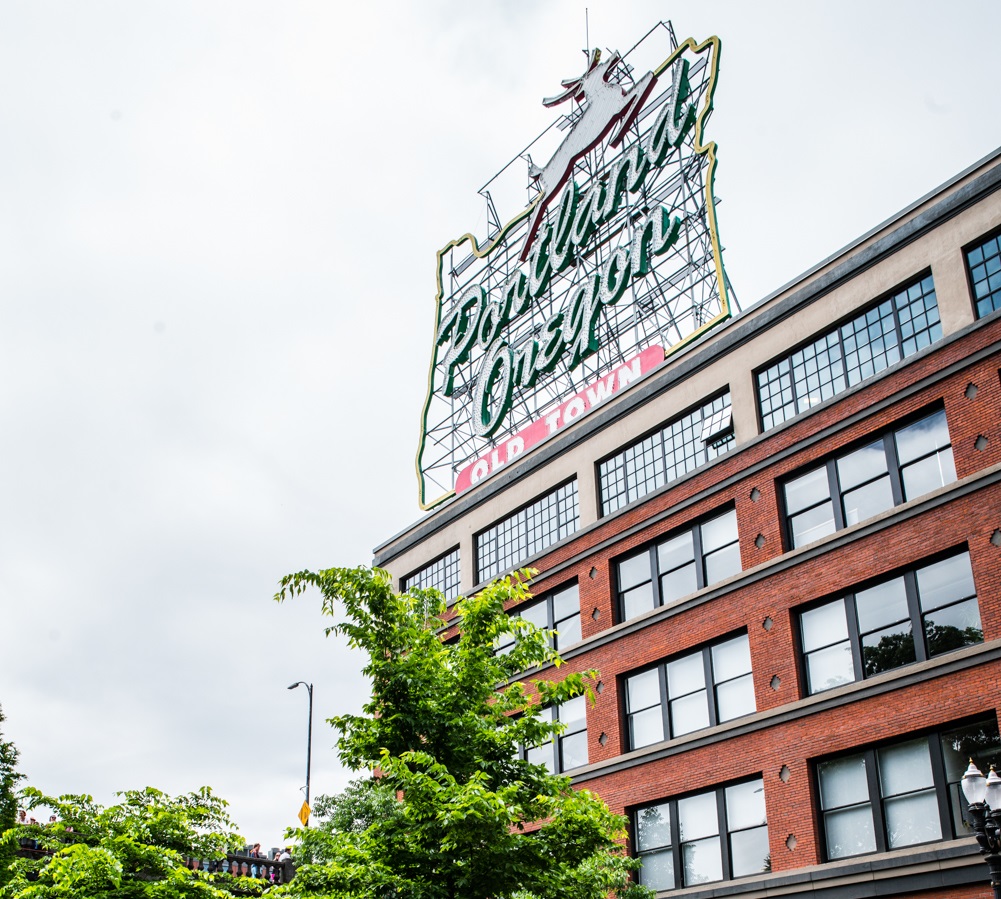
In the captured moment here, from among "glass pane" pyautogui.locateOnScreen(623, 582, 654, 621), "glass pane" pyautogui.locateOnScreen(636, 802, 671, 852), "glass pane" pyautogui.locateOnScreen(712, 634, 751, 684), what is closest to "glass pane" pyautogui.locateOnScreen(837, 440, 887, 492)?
"glass pane" pyautogui.locateOnScreen(712, 634, 751, 684)

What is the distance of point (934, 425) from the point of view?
27484mm

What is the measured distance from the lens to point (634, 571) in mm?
35188

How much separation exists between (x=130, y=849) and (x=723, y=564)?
1650 cm

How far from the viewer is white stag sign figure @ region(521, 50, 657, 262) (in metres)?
46.2

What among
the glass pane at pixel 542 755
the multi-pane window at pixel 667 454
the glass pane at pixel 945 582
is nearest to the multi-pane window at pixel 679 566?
the multi-pane window at pixel 667 454

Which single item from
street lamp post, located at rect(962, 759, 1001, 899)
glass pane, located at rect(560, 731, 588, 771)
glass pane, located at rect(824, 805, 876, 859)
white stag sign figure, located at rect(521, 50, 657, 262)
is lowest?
street lamp post, located at rect(962, 759, 1001, 899)

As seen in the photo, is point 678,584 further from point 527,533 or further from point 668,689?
point 527,533

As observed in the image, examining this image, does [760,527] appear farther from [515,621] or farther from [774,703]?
[515,621]

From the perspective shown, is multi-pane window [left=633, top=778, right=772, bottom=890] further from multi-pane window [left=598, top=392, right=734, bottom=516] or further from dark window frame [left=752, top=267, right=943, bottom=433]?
dark window frame [left=752, top=267, right=943, bottom=433]

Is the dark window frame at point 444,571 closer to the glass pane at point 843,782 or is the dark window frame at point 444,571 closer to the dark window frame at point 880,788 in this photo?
the glass pane at point 843,782

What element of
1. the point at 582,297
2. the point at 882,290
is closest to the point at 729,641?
the point at 882,290

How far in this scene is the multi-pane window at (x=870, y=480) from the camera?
27219mm

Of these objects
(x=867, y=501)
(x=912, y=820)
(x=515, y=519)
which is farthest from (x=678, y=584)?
(x=912, y=820)

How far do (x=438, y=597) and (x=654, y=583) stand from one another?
12124mm
